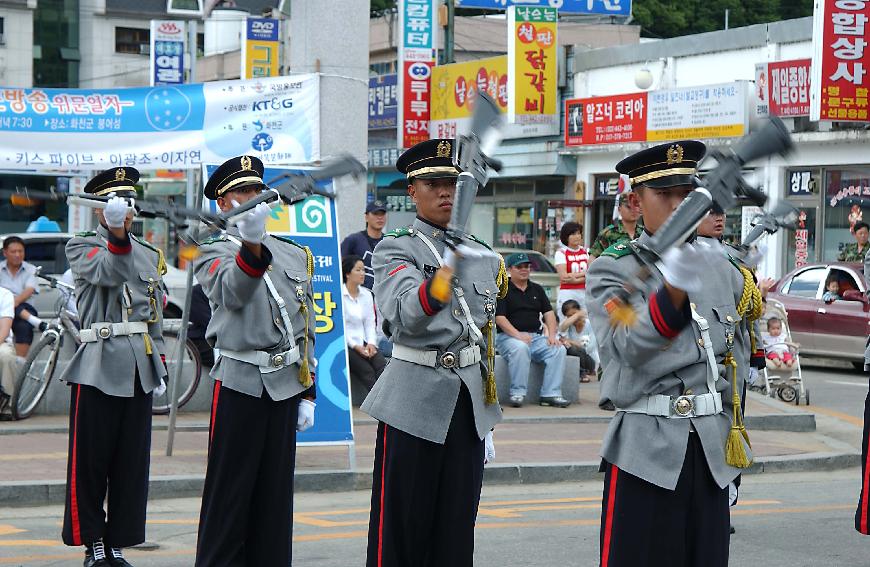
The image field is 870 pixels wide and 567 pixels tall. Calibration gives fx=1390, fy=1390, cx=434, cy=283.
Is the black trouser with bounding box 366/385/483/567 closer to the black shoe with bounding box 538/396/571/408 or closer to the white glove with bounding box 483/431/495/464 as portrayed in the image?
the white glove with bounding box 483/431/495/464

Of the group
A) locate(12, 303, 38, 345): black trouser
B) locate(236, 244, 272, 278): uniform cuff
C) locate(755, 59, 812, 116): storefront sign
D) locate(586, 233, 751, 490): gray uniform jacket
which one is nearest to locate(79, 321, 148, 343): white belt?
locate(236, 244, 272, 278): uniform cuff

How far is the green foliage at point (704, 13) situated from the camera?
5059cm

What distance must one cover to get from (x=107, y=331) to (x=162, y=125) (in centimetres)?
520

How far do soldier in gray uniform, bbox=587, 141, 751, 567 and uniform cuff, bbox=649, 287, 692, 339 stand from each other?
0.39 meters

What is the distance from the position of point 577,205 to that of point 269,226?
22.5 m

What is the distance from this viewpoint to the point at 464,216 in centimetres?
487

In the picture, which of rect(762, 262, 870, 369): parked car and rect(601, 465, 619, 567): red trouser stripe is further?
rect(762, 262, 870, 369): parked car

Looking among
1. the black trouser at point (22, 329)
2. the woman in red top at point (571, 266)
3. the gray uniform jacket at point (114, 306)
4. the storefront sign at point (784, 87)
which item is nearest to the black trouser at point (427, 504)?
the gray uniform jacket at point (114, 306)

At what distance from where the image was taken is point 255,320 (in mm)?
6574

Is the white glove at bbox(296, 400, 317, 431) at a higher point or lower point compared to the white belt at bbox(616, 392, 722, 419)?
lower

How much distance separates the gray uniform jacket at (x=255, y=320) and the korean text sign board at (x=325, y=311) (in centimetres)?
370

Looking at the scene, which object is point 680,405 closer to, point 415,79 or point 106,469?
point 106,469

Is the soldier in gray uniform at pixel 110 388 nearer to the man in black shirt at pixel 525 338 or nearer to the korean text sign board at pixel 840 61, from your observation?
the man in black shirt at pixel 525 338

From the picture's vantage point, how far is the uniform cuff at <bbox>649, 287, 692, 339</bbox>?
13.6 feet
